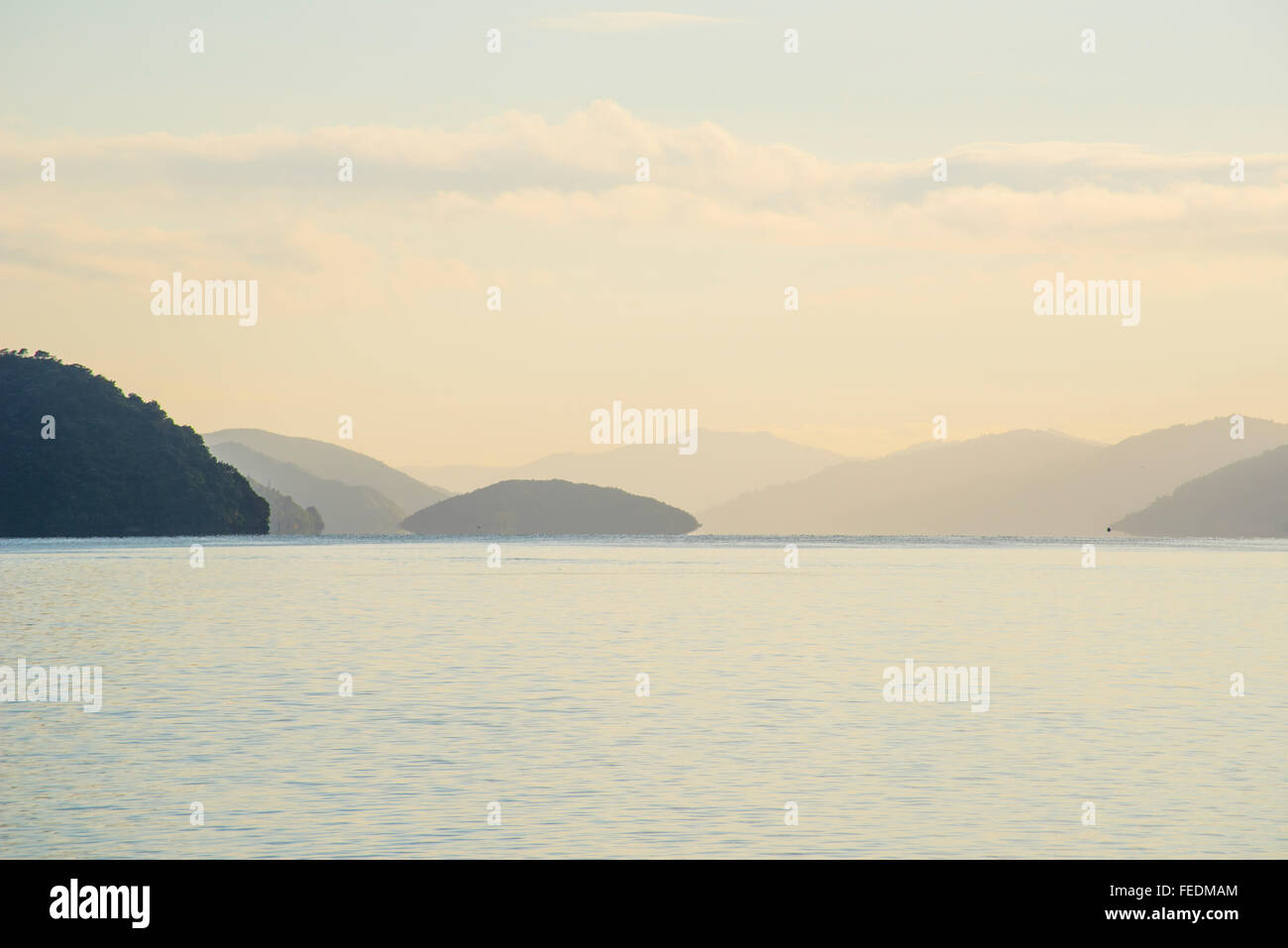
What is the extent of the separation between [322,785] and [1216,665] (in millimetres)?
32797

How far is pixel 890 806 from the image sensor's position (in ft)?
74.7

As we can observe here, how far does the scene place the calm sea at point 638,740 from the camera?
20656 millimetres

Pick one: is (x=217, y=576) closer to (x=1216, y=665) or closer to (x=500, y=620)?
(x=500, y=620)

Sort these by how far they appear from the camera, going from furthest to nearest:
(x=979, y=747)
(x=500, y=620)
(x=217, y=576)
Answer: (x=217, y=576)
(x=500, y=620)
(x=979, y=747)

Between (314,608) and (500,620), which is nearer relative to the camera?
(500,620)

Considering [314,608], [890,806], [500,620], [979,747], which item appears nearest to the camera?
[890,806]

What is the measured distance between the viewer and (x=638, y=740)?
2945 cm

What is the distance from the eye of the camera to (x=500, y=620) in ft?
223

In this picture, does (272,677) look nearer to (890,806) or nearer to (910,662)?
(910,662)

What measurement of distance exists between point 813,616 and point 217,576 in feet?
202

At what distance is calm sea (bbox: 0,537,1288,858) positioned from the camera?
813 inches
